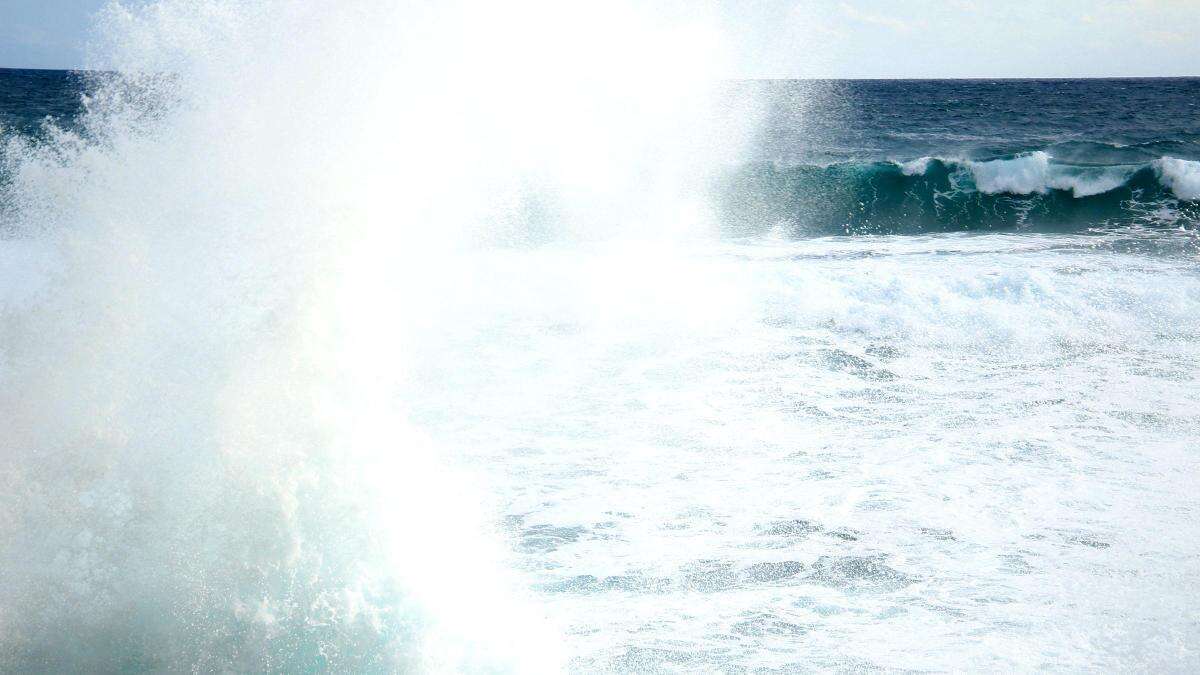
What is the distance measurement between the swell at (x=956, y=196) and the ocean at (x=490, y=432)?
5.24 m

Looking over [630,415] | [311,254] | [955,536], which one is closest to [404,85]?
[311,254]

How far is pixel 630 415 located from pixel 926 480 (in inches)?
79.9

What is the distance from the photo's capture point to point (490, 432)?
573cm

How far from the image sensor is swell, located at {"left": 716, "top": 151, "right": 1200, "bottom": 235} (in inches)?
604

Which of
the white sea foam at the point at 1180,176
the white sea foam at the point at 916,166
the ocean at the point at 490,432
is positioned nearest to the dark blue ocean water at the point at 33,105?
the ocean at the point at 490,432

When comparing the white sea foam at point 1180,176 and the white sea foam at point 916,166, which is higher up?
the white sea foam at point 916,166

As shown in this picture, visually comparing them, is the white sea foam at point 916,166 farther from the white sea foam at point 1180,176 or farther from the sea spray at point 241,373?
the sea spray at point 241,373

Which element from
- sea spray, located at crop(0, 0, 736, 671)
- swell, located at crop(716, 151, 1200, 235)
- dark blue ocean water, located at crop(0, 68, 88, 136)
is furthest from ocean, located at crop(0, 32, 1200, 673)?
dark blue ocean water, located at crop(0, 68, 88, 136)

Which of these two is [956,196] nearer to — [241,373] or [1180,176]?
[1180,176]

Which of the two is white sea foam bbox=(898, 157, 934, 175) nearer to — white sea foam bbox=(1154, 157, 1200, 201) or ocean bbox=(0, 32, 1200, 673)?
white sea foam bbox=(1154, 157, 1200, 201)

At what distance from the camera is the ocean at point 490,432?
3510mm

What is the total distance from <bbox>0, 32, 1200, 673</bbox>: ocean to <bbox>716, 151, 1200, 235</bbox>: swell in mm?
5238

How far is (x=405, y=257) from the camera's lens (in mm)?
10125

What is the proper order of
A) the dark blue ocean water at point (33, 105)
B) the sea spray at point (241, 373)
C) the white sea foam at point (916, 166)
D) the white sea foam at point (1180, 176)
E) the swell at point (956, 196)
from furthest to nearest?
the dark blue ocean water at point (33, 105), the white sea foam at point (916, 166), the white sea foam at point (1180, 176), the swell at point (956, 196), the sea spray at point (241, 373)
